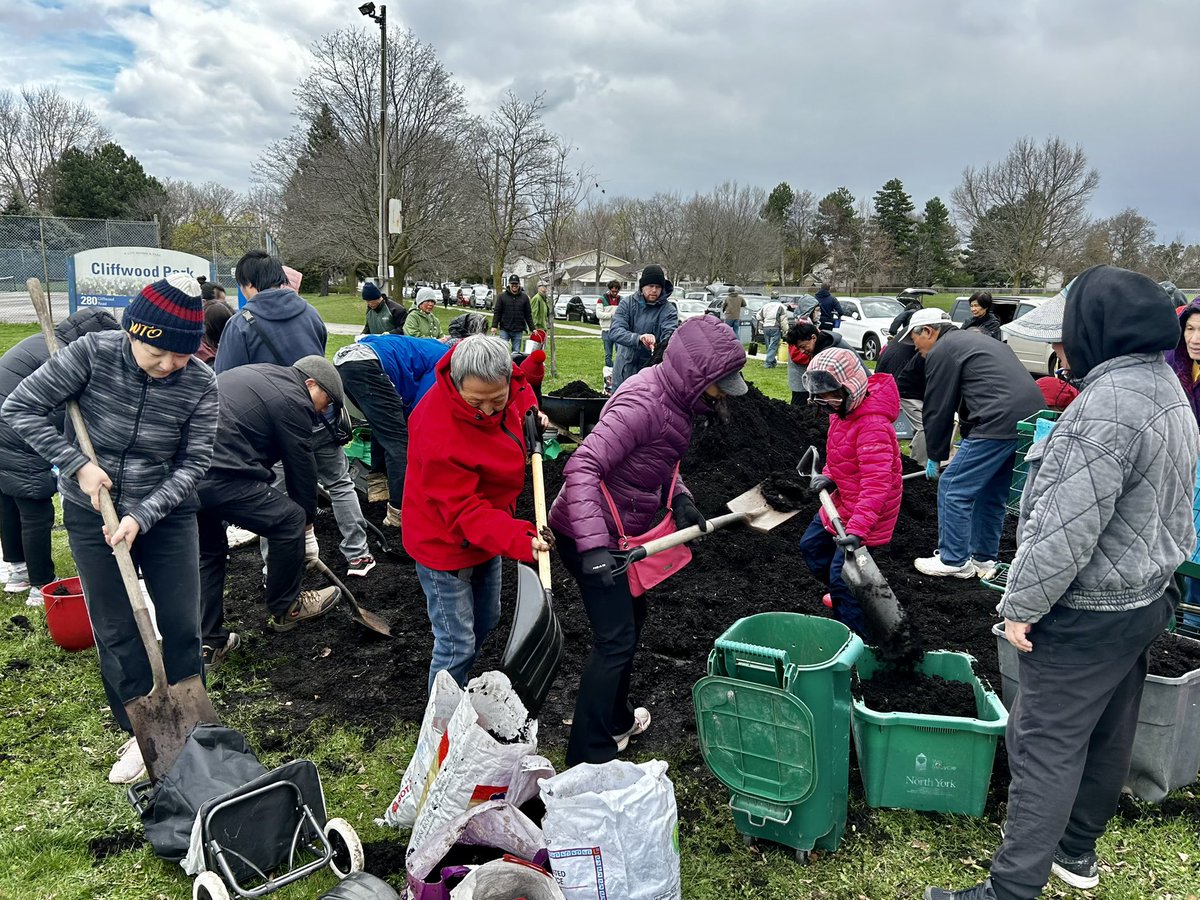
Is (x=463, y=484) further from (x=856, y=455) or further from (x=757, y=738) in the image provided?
(x=856, y=455)

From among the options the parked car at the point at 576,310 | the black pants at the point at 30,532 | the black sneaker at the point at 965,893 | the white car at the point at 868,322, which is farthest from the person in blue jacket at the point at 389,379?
the parked car at the point at 576,310

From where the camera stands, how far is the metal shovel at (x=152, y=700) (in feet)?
8.66

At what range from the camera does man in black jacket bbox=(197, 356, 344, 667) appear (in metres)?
3.61

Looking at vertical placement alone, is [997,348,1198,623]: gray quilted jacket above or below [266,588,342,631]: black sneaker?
above

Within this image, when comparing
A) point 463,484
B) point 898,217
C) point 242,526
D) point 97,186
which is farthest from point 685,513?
point 898,217

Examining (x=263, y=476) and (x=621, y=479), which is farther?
(x=263, y=476)

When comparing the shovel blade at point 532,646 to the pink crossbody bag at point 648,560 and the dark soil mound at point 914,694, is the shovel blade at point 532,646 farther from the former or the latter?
the dark soil mound at point 914,694

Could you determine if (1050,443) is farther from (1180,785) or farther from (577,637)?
(577,637)

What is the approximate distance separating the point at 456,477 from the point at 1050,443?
71.6 inches

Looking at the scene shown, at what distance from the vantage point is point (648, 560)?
281cm

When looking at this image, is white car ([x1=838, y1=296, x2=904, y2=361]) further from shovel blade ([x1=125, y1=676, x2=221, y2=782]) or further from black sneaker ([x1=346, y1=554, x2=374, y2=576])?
shovel blade ([x1=125, y1=676, x2=221, y2=782])

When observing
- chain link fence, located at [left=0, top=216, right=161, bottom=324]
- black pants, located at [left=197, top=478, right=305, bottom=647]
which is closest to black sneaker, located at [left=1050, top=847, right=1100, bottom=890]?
black pants, located at [left=197, top=478, right=305, bottom=647]

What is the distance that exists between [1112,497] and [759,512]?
202 centimetres

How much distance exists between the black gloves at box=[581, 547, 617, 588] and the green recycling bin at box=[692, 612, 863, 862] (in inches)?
16.4
